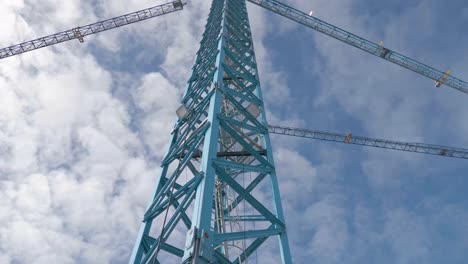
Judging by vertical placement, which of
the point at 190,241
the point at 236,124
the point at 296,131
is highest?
the point at 296,131

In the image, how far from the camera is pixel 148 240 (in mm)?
13875

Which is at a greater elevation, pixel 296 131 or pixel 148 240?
pixel 296 131

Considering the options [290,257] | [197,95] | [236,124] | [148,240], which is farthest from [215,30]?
[290,257]

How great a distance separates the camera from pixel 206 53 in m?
25.1

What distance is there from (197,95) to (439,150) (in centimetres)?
4906

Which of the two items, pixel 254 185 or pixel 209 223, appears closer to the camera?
pixel 209 223

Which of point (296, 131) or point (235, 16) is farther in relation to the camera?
point (296, 131)

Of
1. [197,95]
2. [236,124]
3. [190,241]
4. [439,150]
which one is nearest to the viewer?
[190,241]

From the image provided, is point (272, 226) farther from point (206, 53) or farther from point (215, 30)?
point (215, 30)

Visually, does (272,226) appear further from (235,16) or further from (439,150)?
(439,150)

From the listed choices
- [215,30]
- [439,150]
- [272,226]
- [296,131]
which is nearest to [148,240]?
[272,226]

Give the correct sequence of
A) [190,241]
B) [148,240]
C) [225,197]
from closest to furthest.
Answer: [190,241], [148,240], [225,197]

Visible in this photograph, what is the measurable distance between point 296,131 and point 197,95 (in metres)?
39.6

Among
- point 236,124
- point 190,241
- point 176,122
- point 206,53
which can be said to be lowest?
point 190,241
